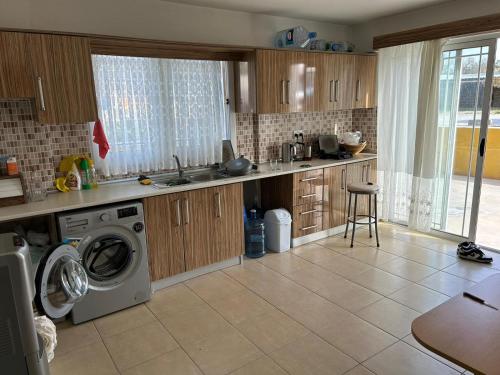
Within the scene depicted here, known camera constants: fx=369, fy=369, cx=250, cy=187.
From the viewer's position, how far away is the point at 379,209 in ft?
15.0

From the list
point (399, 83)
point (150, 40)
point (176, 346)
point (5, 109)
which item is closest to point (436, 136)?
point (399, 83)

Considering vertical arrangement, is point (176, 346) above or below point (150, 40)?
below

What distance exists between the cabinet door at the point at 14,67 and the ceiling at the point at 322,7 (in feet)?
4.48

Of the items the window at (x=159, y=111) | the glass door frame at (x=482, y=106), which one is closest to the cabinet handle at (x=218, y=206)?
the window at (x=159, y=111)

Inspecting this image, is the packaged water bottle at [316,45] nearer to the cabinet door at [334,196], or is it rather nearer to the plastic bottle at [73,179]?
the cabinet door at [334,196]

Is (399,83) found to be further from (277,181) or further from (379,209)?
(277,181)

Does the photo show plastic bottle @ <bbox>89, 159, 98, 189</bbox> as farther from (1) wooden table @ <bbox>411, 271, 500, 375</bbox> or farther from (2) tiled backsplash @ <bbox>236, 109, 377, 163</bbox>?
(1) wooden table @ <bbox>411, 271, 500, 375</bbox>

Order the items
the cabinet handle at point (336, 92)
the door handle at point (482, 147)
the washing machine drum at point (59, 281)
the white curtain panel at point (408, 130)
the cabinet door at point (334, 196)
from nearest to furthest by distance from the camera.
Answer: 1. the washing machine drum at point (59, 281)
2. the door handle at point (482, 147)
3. the white curtain panel at point (408, 130)
4. the cabinet door at point (334, 196)
5. the cabinet handle at point (336, 92)

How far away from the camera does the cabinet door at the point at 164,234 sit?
2812 millimetres

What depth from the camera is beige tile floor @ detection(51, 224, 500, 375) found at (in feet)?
6.97

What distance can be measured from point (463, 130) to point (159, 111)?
2.97 metres

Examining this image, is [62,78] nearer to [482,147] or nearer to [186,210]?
[186,210]

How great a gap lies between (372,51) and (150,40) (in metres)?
2.70

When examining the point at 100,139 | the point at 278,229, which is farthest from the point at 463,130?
the point at 100,139
